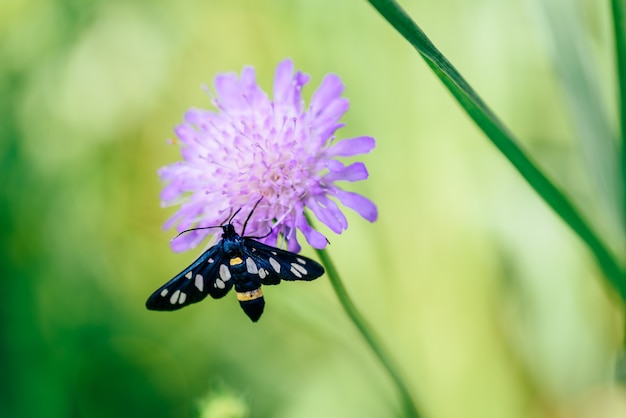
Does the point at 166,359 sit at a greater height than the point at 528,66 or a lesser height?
lesser

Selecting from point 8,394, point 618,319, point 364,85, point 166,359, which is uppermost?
point 364,85

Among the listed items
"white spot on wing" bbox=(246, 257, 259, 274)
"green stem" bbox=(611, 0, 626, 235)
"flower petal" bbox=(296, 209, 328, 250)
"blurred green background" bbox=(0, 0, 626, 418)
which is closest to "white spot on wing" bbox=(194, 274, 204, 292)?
"white spot on wing" bbox=(246, 257, 259, 274)

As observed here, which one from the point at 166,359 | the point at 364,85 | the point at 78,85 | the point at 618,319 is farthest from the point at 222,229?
the point at 78,85

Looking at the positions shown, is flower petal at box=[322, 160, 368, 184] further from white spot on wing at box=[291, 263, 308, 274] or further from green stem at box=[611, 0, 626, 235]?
green stem at box=[611, 0, 626, 235]

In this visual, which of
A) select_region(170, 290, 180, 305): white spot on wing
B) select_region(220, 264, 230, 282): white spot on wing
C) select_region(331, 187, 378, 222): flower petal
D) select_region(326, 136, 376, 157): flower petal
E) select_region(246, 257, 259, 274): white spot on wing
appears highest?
select_region(326, 136, 376, 157): flower petal

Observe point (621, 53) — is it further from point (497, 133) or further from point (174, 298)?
point (174, 298)

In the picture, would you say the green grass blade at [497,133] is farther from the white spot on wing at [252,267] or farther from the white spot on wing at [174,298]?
the white spot on wing at [174,298]

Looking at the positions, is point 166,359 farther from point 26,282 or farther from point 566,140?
point 566,140
